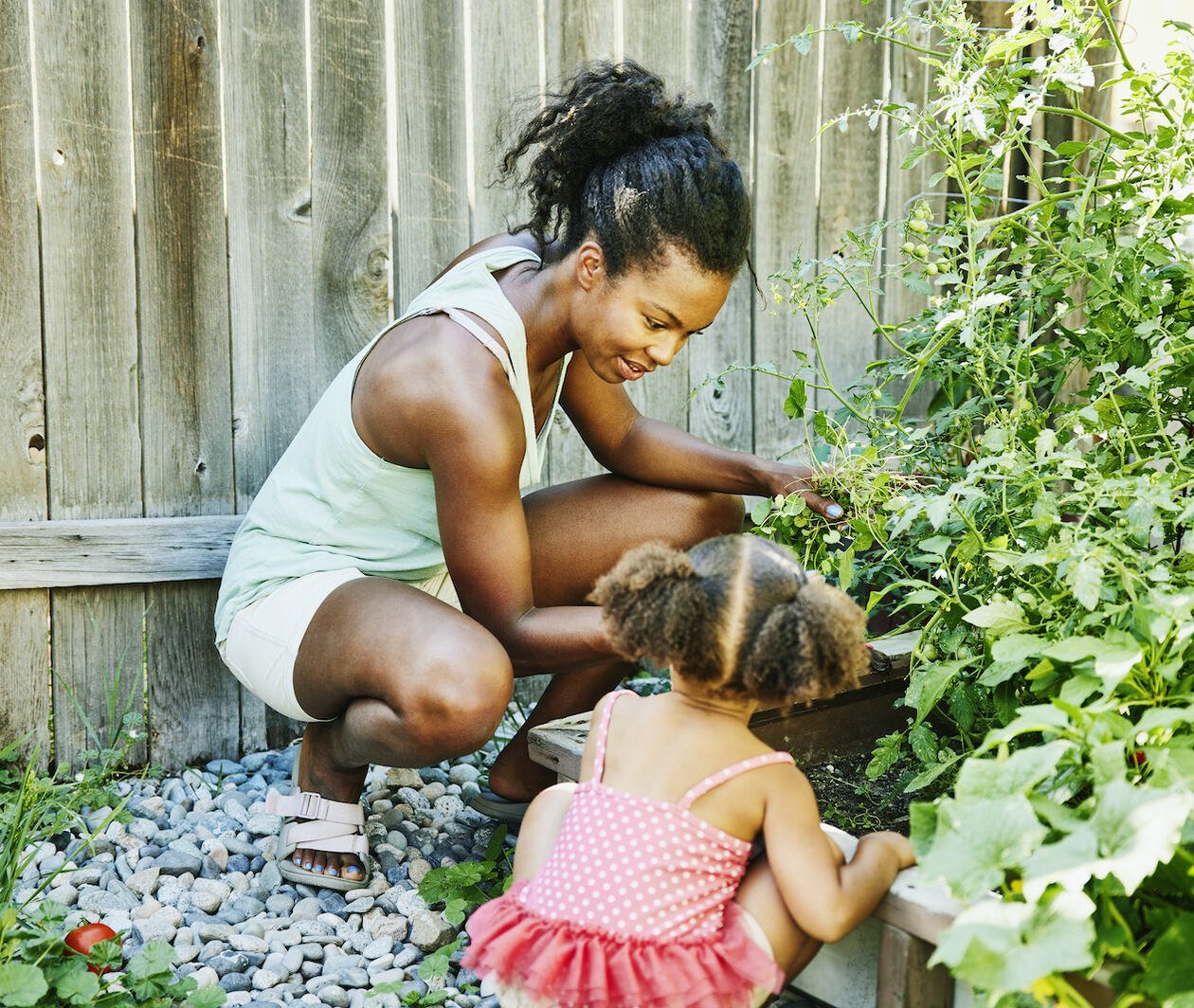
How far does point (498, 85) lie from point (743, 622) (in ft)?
6.07

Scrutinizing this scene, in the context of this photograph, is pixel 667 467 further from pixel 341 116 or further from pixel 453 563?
pixel 341 116

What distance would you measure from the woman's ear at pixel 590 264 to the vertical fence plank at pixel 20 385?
120 centimetres

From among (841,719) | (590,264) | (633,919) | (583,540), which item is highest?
(590,264)

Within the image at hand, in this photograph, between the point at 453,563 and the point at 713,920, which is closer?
the point at 713,920

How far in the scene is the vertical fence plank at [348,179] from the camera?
2680 millimetres

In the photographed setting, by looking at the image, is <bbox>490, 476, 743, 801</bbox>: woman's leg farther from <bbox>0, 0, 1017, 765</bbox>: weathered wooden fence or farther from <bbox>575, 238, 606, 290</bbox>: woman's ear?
<bbox>0, 0, 1017, 765</bbox>: weathered wooden fence

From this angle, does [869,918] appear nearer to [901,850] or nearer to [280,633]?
[901,850]

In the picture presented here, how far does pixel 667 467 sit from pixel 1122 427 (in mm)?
945

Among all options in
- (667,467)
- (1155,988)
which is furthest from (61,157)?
(1155,988)

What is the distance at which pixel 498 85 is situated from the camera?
2865 mm

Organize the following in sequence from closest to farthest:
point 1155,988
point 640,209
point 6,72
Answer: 1. point 1155,988
2. point 640,209
3. point 6,72

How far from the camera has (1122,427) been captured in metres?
1.86

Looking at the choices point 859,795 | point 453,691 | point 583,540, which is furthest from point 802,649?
point 583,540

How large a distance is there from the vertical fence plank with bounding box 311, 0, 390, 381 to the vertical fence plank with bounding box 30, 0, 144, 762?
1.35 feet
